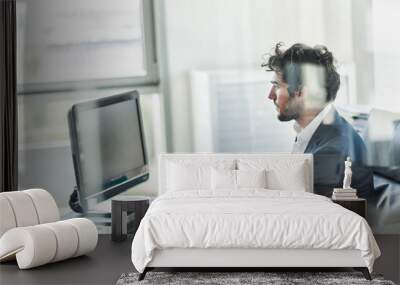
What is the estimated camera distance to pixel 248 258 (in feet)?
16.8

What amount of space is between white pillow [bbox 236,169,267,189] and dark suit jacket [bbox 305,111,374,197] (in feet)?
2.68

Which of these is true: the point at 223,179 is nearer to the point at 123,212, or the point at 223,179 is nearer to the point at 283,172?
the point at 283,172

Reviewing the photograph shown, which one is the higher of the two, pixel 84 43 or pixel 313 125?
pixel 84 43

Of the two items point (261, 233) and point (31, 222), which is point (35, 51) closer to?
point (31, 222)

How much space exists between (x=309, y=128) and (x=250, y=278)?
2.63 metres

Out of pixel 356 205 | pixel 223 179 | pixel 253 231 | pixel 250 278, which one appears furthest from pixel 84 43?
pixel 250 278

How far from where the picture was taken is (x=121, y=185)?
7.49m

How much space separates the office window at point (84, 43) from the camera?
750 centimetres

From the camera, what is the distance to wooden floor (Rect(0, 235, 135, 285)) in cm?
522

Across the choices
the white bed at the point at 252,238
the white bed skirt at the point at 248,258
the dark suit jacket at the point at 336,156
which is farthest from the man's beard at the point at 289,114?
the white bed skirt at the point at 248,258

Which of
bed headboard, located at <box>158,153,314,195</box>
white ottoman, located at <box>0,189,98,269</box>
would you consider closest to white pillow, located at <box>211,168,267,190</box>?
bed headboard, located at <box>158,153,314,195</box>

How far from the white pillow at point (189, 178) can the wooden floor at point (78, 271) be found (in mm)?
848

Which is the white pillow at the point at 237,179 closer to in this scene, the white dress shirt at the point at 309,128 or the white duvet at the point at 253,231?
the white dress shirt at the point at 309,128

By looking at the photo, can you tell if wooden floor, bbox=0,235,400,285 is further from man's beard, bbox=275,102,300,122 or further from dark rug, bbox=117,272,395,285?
man's beard, bbox=275,102,300,122
